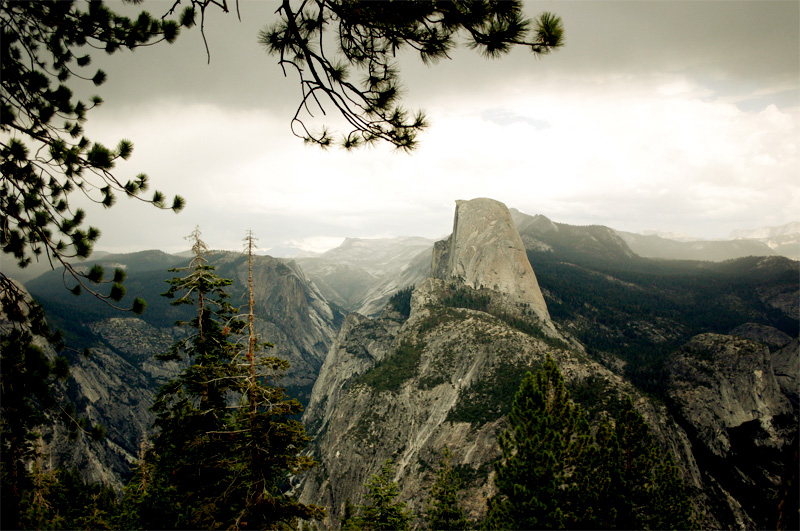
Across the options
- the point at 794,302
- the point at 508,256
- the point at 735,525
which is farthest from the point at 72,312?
the point at 794,302

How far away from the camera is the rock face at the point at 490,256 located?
100000 millimetres

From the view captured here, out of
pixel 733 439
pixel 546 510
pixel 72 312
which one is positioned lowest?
pixel 733 439

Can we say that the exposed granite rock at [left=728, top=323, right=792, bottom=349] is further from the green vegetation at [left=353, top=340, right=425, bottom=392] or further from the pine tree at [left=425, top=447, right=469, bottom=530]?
the pine tree at [left=425, top=447, right=469, bottom=530]

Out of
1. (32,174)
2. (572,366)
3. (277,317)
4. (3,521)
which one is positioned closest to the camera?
(3,521)

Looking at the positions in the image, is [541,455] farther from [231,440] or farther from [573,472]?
[231,440]

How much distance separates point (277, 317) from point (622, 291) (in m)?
142

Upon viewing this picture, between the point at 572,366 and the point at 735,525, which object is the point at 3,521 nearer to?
the point at 572,366

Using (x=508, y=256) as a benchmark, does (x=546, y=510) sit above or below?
below

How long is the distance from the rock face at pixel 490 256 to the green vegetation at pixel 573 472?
81662 millimetres

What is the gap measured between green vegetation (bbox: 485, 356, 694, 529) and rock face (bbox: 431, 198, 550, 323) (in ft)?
268

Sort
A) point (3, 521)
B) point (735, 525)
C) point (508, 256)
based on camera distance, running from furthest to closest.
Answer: point (508, 256) < point (735, 525) < point (3, 521)

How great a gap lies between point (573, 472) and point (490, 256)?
3718 inches

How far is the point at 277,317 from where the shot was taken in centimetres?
15400

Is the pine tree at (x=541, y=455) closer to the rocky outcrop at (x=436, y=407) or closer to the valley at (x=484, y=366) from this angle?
the valley at (x=484, y=366)
